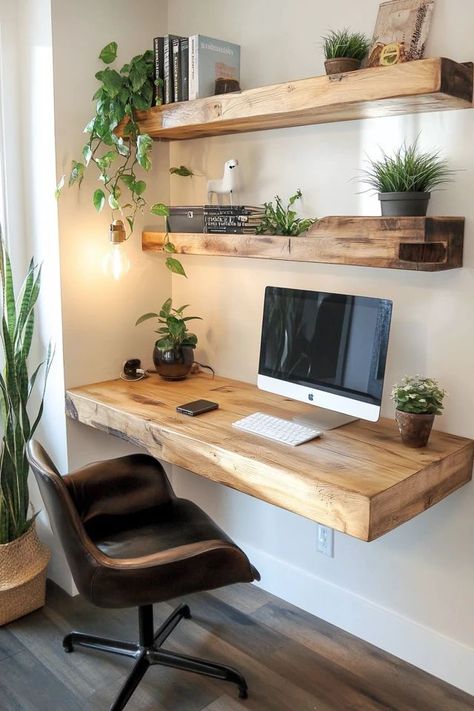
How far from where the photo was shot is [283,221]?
2348 millimetres

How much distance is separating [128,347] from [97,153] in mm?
783

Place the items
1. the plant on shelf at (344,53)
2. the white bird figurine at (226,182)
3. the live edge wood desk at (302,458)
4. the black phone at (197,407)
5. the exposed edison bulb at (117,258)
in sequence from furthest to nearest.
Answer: the exposed edison bulb at (117,258) < the white bird figurine at (226,182) < the black phone at (197,407) < the plant on shelf at (344,53) < the live edge wood desk at (302,458)

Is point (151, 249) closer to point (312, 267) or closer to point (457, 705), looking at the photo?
point (312, 267)

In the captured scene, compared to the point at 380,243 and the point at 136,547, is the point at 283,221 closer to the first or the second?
the point at 380,243

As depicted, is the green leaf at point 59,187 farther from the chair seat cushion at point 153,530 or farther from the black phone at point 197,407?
the chair seat cushion at point 153,530

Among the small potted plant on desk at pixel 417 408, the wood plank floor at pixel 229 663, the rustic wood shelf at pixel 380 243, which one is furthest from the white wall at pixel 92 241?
the small potted plant on desk at pixel 417 408

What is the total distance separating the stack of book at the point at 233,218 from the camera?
240cm

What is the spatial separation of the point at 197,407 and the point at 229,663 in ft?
2.82

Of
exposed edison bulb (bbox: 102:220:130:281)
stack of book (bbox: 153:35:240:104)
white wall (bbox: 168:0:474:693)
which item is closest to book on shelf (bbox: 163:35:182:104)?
stack of book (bbox: 153:35:240:104)

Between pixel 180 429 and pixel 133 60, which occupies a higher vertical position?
pixel 133 60

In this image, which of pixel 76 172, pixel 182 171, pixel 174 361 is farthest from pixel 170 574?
pixel 182 171

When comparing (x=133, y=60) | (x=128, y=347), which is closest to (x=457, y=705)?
(x=128, y=347)

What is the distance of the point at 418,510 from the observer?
1889 millimetres

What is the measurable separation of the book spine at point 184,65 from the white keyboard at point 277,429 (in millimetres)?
1171
